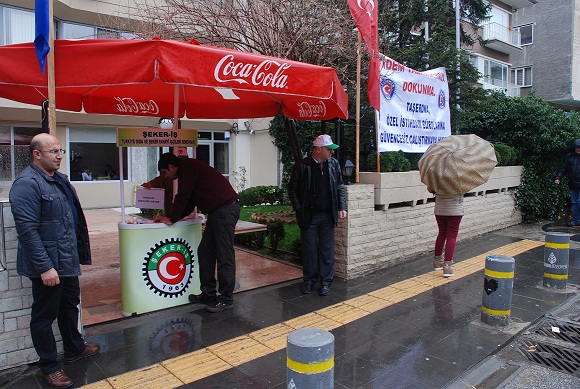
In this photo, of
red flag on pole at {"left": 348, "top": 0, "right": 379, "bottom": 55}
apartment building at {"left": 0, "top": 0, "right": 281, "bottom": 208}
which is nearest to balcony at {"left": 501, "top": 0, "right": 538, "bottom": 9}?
apartment building at {"left": 0, "top": 0, "right": 281, "bottom": 208}

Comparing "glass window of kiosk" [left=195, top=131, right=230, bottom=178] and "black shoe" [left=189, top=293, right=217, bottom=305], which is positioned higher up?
"glass window of kiosk" [left=195, top=131, right=230, bottom=178]

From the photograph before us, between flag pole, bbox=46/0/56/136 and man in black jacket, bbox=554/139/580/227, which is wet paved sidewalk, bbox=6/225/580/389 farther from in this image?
man in black jacket, bbox=554/139/580/227

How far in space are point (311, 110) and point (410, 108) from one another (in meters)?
2.10

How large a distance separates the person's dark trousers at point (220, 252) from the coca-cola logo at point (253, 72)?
1422 mm

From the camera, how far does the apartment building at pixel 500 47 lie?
26.3m

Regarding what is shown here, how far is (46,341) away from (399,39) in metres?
10.3

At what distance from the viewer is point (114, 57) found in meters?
3.76

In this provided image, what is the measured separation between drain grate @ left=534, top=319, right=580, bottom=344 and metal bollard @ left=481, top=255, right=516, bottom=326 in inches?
15.3

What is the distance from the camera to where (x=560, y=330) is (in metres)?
4.61

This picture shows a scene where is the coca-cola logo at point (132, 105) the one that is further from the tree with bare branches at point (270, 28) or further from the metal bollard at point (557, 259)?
the metal bollard at point (557, 259)

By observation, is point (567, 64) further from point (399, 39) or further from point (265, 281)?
point (265, 281)

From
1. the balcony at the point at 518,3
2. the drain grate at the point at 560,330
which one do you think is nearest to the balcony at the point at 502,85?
the balcony at the point at 518,3

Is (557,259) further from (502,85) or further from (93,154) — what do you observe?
(502,85)

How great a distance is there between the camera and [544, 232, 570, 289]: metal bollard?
575cm
